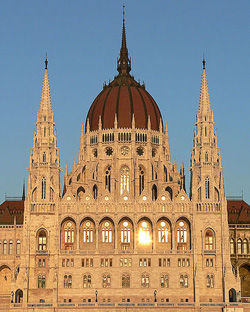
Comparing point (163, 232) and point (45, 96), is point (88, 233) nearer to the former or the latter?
point (163, 232)

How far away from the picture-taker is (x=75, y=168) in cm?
16062

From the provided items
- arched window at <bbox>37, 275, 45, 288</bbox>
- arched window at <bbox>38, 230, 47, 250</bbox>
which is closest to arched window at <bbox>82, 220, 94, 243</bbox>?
arched window at <bbox>38, 230, 47, 250</bbox>

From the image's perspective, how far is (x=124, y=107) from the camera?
162 metres

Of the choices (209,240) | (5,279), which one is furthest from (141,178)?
(5,279)

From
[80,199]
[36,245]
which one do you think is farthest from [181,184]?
[36,245]

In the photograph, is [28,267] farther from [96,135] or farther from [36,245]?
[96,135]

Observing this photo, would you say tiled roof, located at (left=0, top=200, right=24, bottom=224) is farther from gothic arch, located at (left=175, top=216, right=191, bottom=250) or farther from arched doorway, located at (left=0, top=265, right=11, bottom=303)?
gothic arch, located at (left=175, top=216, right=191, bottom=250)

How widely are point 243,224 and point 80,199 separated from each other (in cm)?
3652

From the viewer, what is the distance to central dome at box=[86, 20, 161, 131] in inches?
6358

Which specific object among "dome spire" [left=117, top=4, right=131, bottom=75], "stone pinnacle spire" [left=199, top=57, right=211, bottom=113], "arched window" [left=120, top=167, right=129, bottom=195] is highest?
"dome spire" [left=117, top=4, right=131, bottom=75]

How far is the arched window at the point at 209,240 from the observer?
139125 millimetres

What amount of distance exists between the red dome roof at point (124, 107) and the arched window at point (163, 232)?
2855 cm

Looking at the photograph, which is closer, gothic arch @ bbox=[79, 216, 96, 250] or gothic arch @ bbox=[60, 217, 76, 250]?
gothic arch @ bbox=[60, 217, 76, 250]

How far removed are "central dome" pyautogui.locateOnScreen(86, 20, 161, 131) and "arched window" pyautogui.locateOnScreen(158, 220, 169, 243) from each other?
1120 inches
